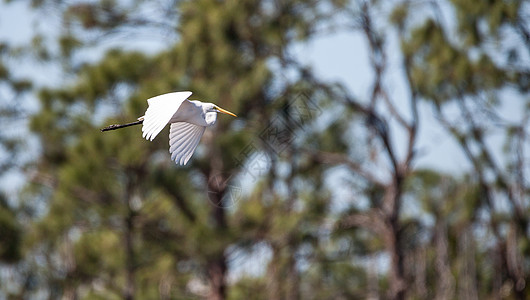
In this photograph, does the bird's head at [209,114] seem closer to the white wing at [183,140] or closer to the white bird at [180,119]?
the white bird at [180,119]

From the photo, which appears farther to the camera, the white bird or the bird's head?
the bird's head

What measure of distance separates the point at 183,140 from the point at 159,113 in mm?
766

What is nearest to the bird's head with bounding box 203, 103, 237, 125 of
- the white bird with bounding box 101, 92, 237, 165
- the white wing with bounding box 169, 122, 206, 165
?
the white bird with bounding box 101, 92, 237, 165

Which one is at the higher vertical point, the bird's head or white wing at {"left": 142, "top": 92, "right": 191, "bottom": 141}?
white wing at {"left": 142, "top": 92, "right": 191, "bottom": 141}

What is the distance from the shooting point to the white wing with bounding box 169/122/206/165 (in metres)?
5.21

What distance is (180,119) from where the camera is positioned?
5148 millimetres

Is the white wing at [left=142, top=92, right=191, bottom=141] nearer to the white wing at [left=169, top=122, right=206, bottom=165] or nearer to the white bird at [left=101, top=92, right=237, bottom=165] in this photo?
the white bird at [left=101, top=92, right=237, bottom=165]

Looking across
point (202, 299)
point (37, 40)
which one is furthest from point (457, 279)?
point (37, 40)

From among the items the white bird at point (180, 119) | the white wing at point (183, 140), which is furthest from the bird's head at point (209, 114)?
the white wing at point (183, 140)

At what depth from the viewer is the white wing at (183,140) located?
5213mm

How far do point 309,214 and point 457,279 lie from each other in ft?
15.0

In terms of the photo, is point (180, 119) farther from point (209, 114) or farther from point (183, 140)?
point (183, 140)

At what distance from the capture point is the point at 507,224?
13.7 metres

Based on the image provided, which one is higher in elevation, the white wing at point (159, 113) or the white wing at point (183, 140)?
the white wing at point (159, 113)
